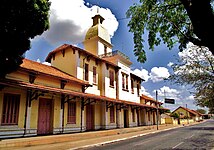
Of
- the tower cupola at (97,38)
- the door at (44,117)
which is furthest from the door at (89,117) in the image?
the tower cupola at (97,38)

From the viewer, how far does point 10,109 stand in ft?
40.5

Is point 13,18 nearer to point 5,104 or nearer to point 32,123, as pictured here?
point 5,104

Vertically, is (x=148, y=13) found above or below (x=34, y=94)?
above

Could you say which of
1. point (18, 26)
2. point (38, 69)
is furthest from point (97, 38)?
point (18, 26)

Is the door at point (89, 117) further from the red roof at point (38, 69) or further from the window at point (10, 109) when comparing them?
the window at point (10, 109)

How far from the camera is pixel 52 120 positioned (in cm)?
1525

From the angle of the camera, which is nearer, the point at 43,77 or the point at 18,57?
the point at 18,57

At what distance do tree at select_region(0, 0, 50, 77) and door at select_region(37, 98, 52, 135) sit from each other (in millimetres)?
4790

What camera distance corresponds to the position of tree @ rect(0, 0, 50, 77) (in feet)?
29.1

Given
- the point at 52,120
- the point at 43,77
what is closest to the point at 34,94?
the point at 43,77

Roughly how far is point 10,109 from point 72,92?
182 inches

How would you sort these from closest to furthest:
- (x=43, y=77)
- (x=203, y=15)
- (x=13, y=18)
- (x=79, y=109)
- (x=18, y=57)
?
(x=203, y=15), (x=13, y=18), (x=18, y=57), (x=43, y=77), (x=79, y=109)

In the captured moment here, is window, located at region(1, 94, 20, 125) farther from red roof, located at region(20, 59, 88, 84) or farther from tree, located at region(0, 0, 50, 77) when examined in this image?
tree, located at region(0, 0, 50, 77)

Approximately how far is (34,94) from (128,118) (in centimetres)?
1577
